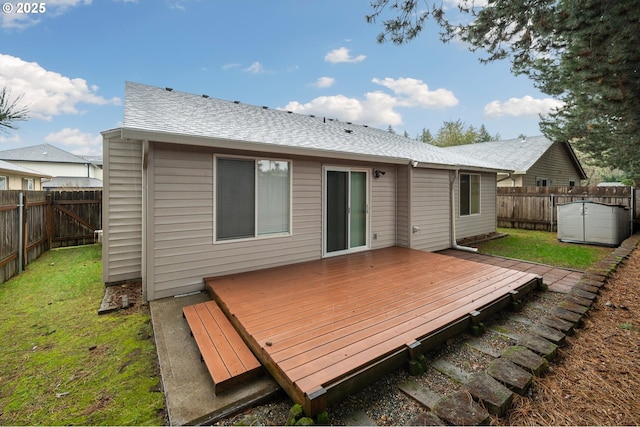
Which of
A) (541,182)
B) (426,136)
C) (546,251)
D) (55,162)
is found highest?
(426,136)

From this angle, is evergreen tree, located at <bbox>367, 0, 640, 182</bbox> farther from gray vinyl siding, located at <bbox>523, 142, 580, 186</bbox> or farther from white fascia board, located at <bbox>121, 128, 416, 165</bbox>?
gray vinyl siding, located at <bbox>523, 142, 580, 186</bbox>

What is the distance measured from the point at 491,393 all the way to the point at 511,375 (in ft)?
1.19

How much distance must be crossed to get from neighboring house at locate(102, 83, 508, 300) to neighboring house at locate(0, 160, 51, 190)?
32.2 feet

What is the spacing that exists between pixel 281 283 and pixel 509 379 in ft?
9.29

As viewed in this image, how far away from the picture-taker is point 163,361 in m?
2.49

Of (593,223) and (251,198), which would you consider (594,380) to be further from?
(593,223)

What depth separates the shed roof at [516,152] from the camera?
13.9 meters

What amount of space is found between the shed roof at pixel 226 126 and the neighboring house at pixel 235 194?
0.08 ft

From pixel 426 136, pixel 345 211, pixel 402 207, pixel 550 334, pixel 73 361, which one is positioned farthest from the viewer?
pixel 426 136

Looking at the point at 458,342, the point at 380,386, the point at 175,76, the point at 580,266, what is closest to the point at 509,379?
the point at 458,342

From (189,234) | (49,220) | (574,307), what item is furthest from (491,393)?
(49,220)

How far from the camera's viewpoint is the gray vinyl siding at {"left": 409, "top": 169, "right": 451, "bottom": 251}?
6691 mm

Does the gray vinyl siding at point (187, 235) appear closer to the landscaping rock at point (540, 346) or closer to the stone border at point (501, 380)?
the stone border at point (501, 380)

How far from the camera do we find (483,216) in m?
9.07
